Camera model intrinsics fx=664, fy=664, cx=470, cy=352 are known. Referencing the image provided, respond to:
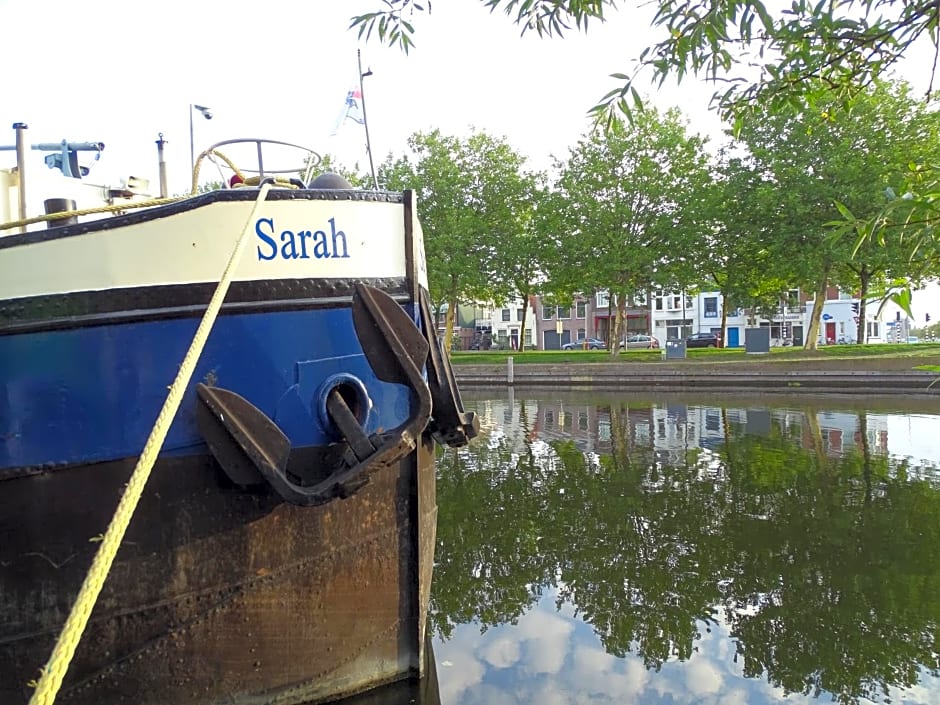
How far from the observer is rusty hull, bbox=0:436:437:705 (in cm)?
323

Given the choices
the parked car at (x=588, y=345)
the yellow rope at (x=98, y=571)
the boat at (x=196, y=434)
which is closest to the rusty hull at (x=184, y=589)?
the boat at (x=196, y=434)

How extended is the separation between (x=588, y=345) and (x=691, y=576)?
47.1 meters

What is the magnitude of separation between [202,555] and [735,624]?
11.3 feet

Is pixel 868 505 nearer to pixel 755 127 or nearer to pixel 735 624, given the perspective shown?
pixel 735 624

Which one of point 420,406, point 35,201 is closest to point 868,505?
point 420,406

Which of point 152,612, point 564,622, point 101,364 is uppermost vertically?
point 101,364

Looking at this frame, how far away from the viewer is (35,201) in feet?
14.7

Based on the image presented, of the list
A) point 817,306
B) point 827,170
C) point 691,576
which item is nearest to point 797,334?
point 817,306

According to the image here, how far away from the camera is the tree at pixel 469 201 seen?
3116 centimetres

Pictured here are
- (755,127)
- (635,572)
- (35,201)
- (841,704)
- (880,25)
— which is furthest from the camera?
(755,127)

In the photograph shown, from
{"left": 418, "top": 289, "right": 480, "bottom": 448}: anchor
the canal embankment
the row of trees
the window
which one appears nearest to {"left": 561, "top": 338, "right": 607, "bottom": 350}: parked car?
the window

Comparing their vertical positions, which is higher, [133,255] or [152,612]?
[133,255]

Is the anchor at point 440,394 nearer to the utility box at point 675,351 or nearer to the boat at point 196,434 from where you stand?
the boat at point 196,434

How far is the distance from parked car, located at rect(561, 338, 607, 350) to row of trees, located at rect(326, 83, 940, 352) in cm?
1818
